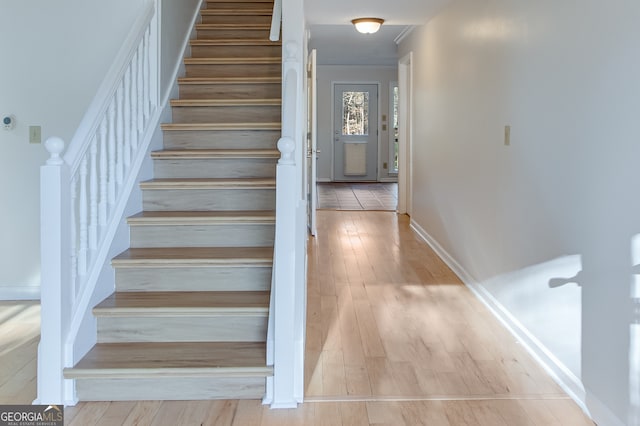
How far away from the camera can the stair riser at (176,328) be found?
272cm

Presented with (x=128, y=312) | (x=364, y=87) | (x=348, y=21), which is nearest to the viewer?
(x=128, y=312)

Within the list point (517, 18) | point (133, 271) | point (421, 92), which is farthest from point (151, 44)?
point (421, 92)

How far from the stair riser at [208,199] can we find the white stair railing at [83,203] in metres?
0.20

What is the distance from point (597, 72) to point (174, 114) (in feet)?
8.98

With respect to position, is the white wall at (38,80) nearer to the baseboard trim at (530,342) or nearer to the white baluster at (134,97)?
the white baluster at (134,97)

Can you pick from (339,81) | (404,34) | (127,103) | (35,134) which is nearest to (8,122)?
(35,134)

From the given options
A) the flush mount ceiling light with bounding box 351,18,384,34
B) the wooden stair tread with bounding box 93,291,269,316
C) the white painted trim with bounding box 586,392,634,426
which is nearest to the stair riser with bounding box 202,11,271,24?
the flush mount ceiling light with bounding box 351,18,384,34

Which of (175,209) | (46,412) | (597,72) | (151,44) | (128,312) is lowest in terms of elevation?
(46,412)

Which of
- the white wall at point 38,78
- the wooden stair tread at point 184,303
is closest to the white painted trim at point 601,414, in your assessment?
the wooden stair tread at point 184,303

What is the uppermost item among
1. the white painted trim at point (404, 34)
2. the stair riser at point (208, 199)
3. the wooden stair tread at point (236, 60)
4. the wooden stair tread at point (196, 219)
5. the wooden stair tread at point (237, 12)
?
the white painted trim at point (404, 34)

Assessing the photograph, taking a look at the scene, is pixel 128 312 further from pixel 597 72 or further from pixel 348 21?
pixel 348 21

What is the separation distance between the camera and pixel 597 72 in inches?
90.2

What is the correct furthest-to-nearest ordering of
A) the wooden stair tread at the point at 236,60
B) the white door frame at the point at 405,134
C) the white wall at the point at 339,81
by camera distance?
the white wall at the point at 339,81
the white door frame at the point at 405,134
the wooden stair tread at the point at 236,60

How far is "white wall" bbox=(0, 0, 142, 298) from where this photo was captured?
3.85 metres
